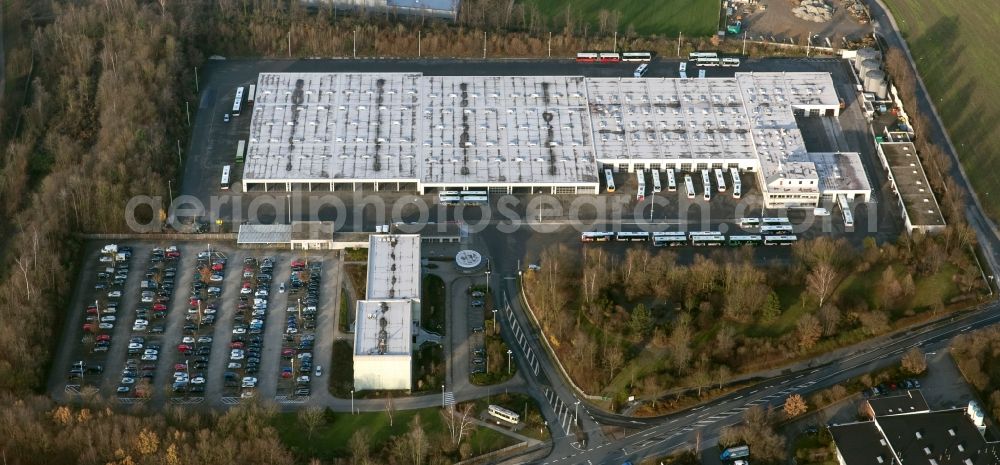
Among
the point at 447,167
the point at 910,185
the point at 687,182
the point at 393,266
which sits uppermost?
the point at 447,167

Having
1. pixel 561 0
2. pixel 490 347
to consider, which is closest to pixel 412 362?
pixel 490 347

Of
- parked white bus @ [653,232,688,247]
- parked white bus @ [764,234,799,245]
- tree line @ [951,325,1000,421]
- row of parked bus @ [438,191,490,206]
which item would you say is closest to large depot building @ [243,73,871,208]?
row of parked bus @ [438,191,490,206]

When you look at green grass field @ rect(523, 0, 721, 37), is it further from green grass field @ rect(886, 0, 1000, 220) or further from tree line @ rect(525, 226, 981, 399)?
tree line @ rect(525, 226, 981, 399)

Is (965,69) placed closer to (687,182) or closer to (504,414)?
(687,182)

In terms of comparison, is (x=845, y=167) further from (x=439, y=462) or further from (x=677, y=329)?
(x=439, y=462)

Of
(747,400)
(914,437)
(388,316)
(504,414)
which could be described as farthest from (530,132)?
(914,437)

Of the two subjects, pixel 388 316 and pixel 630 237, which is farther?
pixel 630 237
